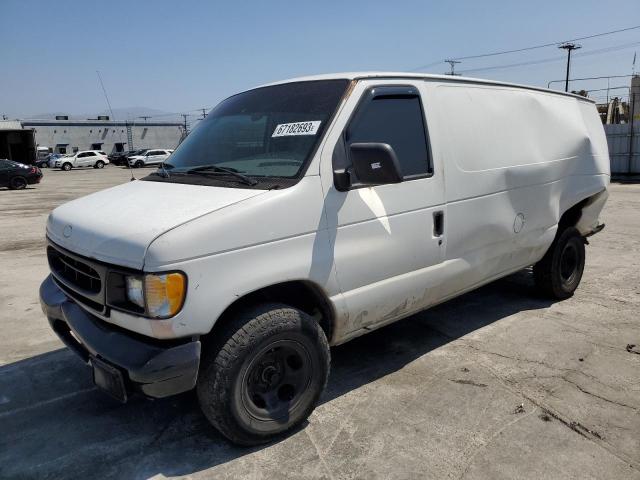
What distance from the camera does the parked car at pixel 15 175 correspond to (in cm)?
2267

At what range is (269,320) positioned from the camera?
2.82 metres

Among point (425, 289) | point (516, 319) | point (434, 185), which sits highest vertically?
point (434, 185)

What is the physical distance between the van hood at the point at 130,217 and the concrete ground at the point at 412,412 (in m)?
1.18

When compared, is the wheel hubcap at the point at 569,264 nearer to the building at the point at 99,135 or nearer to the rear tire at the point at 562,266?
the rear tire at the point at 562,266

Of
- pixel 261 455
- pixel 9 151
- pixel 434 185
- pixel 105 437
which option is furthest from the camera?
pixel 9 151

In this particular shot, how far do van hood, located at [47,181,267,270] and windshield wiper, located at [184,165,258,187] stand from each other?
0.34 ft

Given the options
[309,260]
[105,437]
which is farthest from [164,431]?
[309,260]

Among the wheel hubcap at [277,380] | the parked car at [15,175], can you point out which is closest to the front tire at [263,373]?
the wheel hubcap at [277,380]

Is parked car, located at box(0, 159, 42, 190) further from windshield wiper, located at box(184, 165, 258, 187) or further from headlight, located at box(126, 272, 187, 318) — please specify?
headlight, located at box(126, 272, 187, 318)

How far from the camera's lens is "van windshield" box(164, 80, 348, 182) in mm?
3158

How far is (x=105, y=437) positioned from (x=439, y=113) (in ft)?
10.1

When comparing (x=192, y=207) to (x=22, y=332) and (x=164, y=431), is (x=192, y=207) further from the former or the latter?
(x=22, y=332)

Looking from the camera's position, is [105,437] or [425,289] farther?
[425,289]

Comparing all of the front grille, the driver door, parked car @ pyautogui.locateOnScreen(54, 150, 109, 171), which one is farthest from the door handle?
parked car @ pyautogui.locateOnScreen(54, 150, 109, 171)
